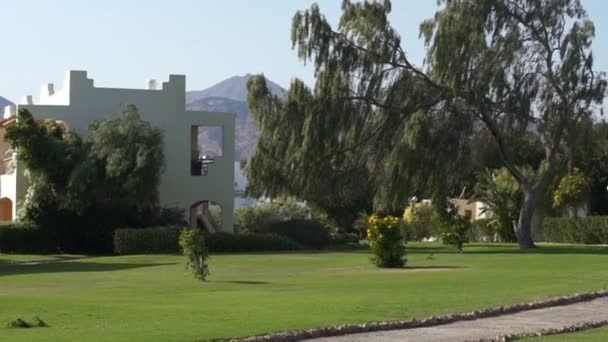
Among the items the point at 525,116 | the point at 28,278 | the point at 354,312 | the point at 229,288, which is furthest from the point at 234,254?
the point at 354,312

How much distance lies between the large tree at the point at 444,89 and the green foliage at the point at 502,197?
1367cm

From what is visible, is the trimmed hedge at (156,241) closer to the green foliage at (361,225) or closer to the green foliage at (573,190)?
the green foliage at (361,225)

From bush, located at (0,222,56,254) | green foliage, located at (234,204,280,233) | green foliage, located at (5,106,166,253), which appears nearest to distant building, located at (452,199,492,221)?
green foliage, located at (234,204,280,233)

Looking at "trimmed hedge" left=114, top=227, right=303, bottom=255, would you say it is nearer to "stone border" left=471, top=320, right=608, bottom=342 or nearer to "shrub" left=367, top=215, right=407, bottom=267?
"shrub" left=367, top=215, right=407, bottom=267

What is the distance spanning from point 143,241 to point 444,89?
16.5 m

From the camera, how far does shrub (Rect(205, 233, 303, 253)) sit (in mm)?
59156

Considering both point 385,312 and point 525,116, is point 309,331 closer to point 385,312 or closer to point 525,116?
point 385,312

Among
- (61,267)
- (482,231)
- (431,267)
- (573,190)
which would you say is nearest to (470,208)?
(482,231)

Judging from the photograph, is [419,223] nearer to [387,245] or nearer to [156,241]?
[156,241]

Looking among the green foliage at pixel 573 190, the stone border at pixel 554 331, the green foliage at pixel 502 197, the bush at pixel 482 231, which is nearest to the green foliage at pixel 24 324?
the stone border at pixel 554 331

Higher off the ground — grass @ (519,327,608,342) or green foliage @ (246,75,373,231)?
green foliage @ (246,75,373,231)

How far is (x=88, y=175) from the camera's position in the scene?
5762cm

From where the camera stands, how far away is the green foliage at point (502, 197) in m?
73.8

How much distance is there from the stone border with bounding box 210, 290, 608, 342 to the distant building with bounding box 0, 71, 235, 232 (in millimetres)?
41134
